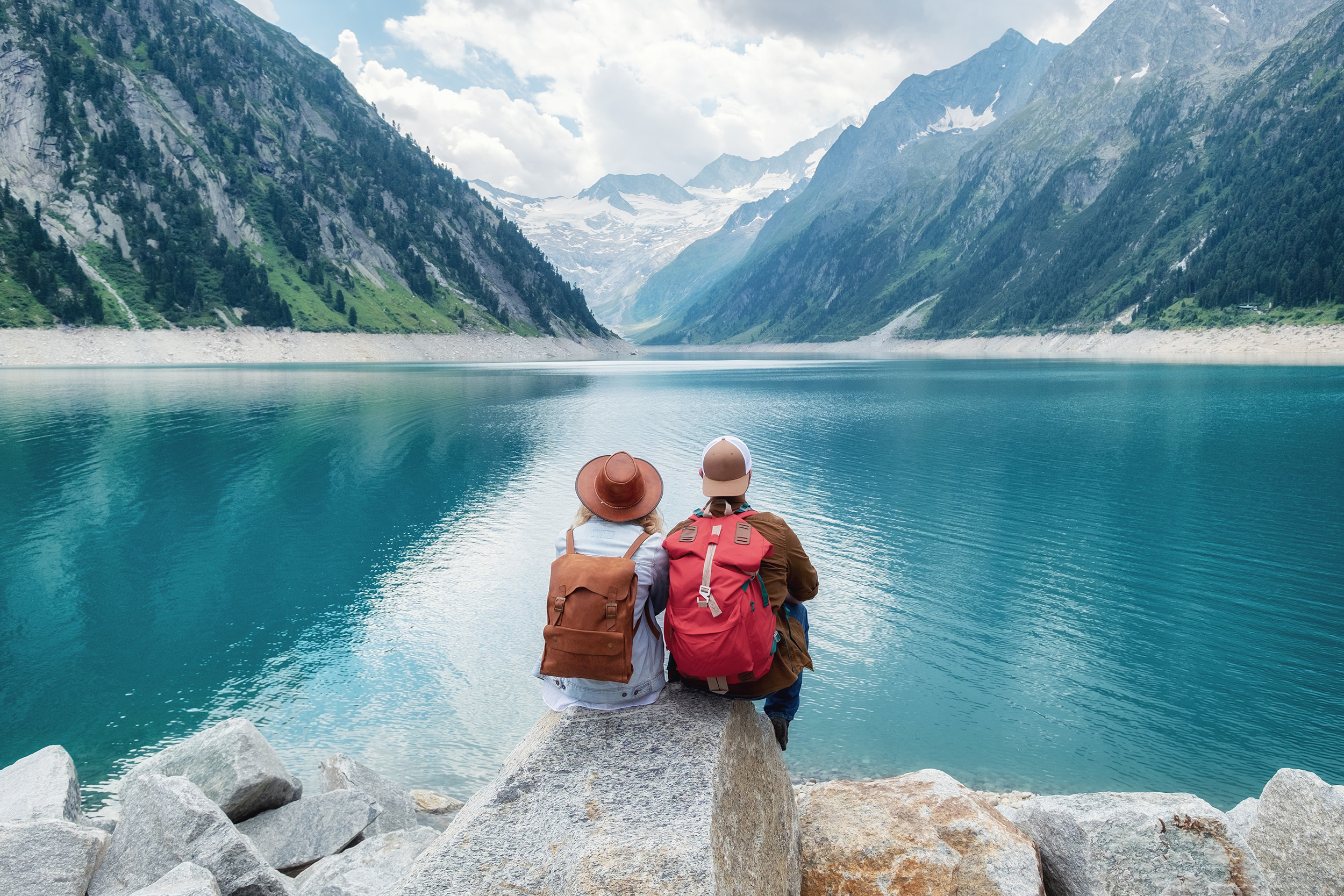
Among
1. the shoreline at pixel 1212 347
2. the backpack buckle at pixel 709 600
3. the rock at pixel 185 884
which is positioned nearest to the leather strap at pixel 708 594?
the backpack buckle at pixel 709 600

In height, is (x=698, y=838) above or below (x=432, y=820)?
above

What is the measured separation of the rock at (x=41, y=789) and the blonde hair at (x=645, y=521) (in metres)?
6.09

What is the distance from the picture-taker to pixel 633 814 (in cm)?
482

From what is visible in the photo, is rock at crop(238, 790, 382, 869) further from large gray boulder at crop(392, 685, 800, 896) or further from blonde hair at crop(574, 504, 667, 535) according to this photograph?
blonde hair at crop(574, 504, 667, 535)

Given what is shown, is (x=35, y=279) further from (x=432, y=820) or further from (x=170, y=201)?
(x=432, y=820)

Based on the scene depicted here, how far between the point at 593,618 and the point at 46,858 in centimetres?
525

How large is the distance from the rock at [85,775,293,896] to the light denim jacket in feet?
11.2

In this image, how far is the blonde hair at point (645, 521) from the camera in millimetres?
5824

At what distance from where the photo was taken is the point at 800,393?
77125 millimetres

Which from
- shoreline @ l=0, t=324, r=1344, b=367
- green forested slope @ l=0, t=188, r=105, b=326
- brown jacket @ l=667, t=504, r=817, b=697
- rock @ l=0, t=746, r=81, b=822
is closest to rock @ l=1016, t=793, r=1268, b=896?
brown jacket @ l=667, t=504, r=817, b=697

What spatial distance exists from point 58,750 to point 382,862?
4.50m

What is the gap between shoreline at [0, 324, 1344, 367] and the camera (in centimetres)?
11138

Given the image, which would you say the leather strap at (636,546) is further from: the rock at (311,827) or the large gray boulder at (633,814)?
the rock at (311,827)

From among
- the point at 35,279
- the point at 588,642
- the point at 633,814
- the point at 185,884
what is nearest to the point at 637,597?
the point at 588,642
